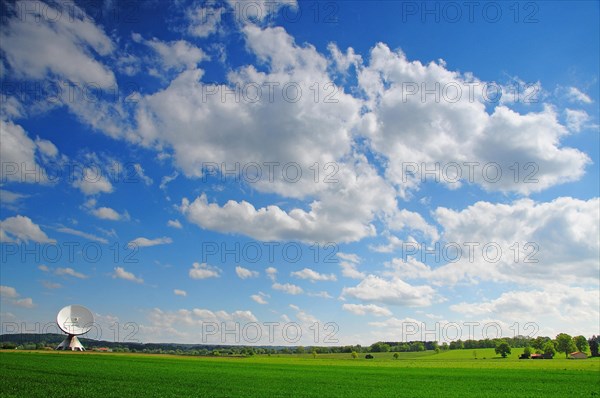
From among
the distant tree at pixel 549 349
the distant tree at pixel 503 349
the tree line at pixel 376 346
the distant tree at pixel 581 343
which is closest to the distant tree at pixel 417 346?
the tree line at pixel 376 346

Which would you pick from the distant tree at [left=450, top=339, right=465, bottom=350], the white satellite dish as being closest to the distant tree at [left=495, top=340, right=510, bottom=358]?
the distant tree at [left=450, top=339, right=465, bottom=350]

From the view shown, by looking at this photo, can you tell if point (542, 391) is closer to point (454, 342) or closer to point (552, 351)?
point (552, 351)

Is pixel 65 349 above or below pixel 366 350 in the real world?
above

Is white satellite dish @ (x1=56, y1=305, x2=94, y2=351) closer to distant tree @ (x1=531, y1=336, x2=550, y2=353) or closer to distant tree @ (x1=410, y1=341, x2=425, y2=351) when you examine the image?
distant tree @ (x1=410, y1=341, x2=425, y2=351)

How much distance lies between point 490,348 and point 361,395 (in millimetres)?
170371

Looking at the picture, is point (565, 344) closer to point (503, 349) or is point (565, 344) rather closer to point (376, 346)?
point (503, 349)

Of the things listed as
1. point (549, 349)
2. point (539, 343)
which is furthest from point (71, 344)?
point (539, 343)

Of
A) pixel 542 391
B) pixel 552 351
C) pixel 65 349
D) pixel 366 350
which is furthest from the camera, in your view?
pixel 366 350

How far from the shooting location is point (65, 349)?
126 metres

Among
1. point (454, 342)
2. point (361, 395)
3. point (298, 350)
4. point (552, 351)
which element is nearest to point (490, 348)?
point (454, 342)

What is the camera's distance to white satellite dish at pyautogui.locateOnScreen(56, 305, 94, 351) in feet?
417

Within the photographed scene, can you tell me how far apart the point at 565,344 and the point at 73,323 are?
516ft

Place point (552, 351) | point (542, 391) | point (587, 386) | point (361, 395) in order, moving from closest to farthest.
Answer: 1. point (361, 395)
2. point (542, 391)
3. point (587, 386)
4. point (552, 351)

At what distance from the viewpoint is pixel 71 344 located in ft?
420
